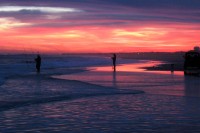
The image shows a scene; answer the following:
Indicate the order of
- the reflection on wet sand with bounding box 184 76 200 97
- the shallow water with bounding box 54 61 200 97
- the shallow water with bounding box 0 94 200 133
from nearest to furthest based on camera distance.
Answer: the shallow water with bounding box 0 94 200 133 → the reflection on wet sand with bounding box 184 76 200 97 → the shallow water with bounding box 54 61 200 97

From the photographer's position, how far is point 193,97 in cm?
1630

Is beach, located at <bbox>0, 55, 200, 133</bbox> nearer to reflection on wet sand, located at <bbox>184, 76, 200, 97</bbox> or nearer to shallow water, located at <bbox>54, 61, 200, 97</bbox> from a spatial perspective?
reflection on wet sand, located at <bbox>184, 76, 200, 97</bbox>

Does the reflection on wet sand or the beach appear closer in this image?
the beach

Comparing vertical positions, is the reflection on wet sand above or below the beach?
below

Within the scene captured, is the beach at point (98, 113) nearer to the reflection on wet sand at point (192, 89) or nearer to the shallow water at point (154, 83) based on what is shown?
the reflection on wet sand at point (192, 89)

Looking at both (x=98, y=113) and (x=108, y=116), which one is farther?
(x=98, y=113)

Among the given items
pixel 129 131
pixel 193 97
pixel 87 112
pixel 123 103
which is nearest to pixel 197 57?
pixel 193 97

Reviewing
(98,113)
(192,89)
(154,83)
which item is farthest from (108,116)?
(154,83)

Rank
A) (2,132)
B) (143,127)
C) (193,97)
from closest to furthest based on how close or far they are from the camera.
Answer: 1. (2,132)
2. (143,127)
3. (193,97)

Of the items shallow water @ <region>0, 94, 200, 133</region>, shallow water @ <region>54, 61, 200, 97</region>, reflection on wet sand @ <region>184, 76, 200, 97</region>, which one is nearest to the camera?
shallow water @ <region>0, 94, 200, 133</region>

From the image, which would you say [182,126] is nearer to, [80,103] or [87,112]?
[87,112]

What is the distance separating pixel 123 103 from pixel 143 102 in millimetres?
837

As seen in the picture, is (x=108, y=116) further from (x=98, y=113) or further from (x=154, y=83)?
(x=154, y=83)

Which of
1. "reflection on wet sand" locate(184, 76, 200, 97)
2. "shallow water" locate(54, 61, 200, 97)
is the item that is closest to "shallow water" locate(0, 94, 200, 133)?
"reflection on wet sand" locate(184, 76, 200, 97)
